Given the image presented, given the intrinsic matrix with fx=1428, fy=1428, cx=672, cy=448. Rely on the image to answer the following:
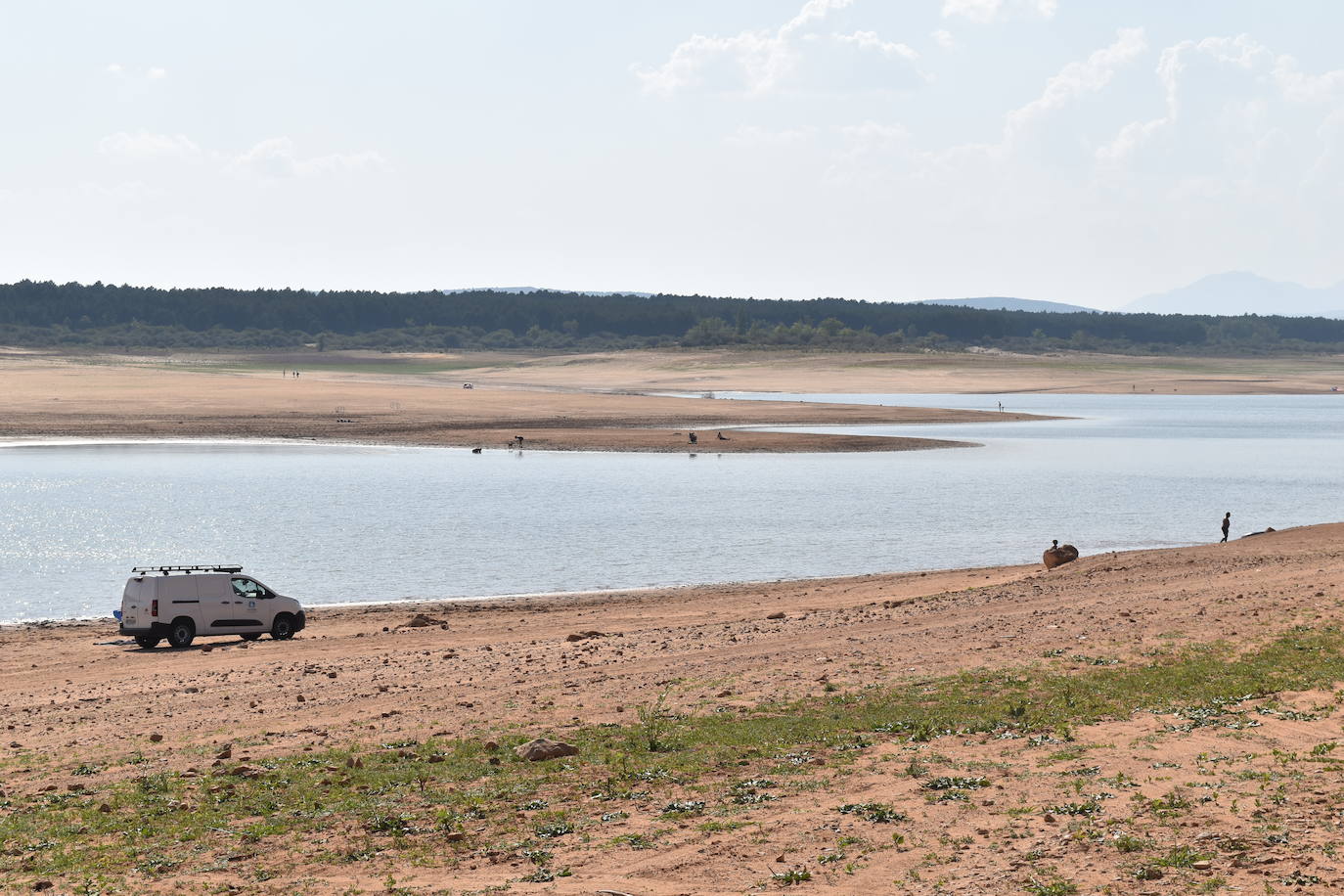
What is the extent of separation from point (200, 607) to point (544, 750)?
14156 millimetres

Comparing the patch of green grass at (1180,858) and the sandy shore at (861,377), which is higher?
the patch of green grass at (1180,858)

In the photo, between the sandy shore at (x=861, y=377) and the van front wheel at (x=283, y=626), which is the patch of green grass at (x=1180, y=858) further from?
the sandy shore at (x=861, y=377)

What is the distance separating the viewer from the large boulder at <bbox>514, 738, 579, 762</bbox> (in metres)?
15.5

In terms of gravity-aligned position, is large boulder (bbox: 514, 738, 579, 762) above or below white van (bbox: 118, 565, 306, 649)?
above

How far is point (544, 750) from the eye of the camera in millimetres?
15492

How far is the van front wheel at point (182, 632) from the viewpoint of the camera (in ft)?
87.9

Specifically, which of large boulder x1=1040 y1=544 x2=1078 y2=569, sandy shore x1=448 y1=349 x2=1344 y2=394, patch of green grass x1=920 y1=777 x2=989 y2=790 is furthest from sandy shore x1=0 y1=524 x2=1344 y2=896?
sandy shore x1=448 y1=349 x2=1344 y2=394

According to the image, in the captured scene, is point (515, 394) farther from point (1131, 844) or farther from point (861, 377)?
point (1131, 844)

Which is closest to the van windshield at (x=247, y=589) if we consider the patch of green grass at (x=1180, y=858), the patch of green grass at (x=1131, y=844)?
the patch of green grass at (x=1131, y=844)

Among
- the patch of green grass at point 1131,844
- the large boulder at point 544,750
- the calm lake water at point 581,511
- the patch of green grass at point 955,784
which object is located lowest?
the calm lake water at point 581,511

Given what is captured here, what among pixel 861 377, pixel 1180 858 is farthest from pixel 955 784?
pixel 861 377

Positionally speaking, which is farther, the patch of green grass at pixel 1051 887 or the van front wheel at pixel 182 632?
the van front wheel at pixel 182 632

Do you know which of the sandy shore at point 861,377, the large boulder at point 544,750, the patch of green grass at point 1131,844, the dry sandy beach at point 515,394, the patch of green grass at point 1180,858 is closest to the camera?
the patch of green grass at point 1180,858

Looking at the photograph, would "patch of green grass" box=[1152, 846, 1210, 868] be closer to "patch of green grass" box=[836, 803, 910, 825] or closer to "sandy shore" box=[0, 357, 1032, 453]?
"patch of green grass" box=[836, 803, 910, 825]
